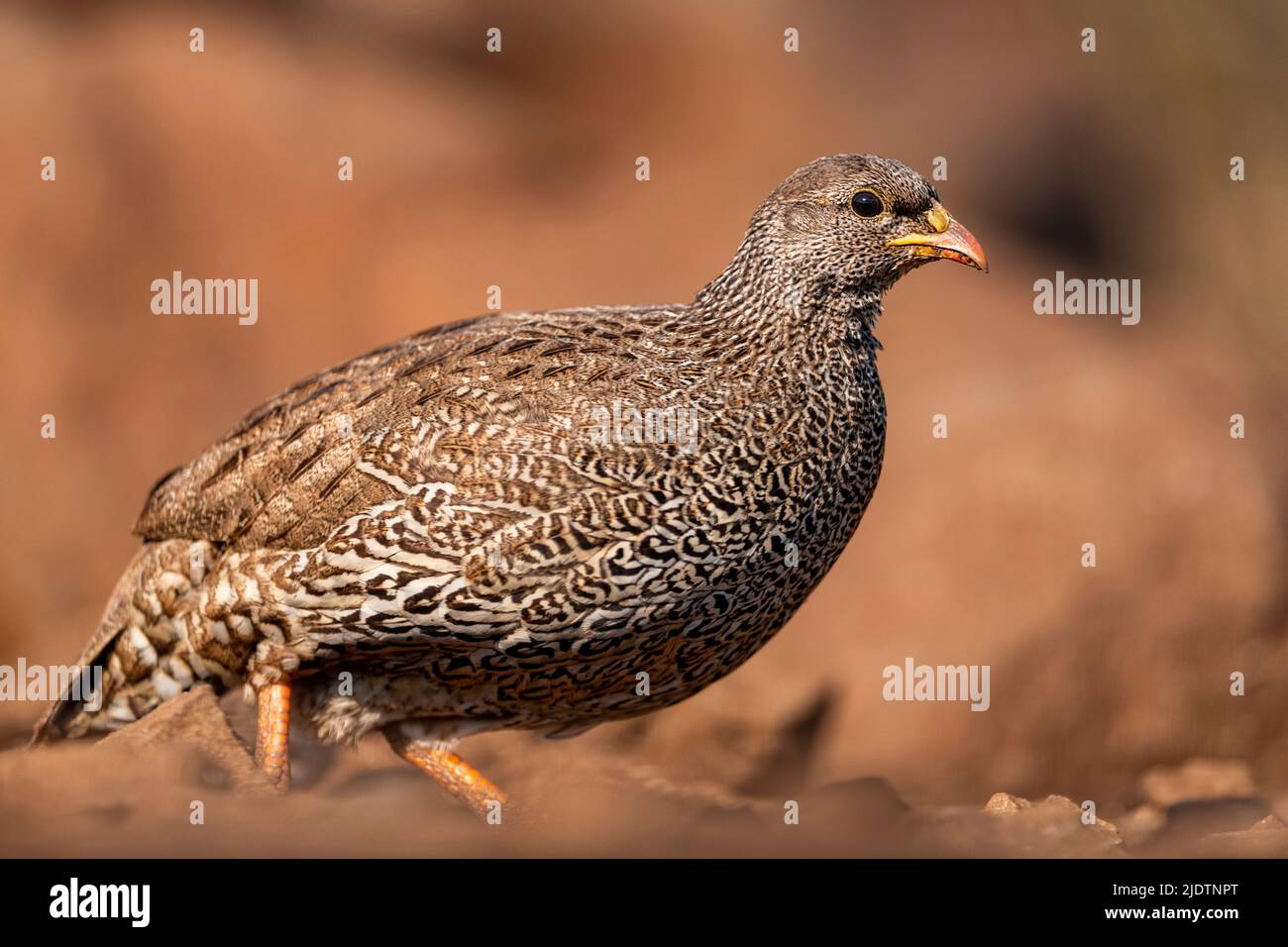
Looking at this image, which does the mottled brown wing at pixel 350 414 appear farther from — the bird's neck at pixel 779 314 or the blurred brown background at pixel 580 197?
the blurred brown background at pixel 580 197

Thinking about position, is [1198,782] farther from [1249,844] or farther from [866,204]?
[866,204]

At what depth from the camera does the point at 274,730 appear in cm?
627

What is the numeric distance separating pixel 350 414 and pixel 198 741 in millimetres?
1533

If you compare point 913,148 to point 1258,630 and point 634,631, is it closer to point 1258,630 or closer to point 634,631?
point 1258,630

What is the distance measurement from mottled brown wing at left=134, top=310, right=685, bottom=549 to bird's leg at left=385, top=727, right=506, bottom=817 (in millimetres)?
1238

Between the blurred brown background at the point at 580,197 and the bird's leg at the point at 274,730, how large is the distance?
6.28 metres

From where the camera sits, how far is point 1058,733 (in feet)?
35.1

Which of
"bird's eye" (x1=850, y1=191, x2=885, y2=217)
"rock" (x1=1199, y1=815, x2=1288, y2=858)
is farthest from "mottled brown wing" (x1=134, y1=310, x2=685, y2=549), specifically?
"rock" (x1=1199, y1=815, x2=1288, y2=858)

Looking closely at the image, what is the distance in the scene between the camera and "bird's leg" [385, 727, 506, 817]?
6.67 metres

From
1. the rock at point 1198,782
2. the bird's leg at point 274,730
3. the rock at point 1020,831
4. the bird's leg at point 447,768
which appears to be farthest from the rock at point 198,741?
the rock at point 1198,782

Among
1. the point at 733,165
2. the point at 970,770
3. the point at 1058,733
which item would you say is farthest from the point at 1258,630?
the point at 733,165

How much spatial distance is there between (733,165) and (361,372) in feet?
24.7

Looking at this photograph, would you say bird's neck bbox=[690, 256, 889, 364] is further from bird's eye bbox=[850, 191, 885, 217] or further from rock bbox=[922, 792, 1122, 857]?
rock bbox=[922, 792, 1122, 857]

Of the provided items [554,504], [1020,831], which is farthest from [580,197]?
[1020,831]
